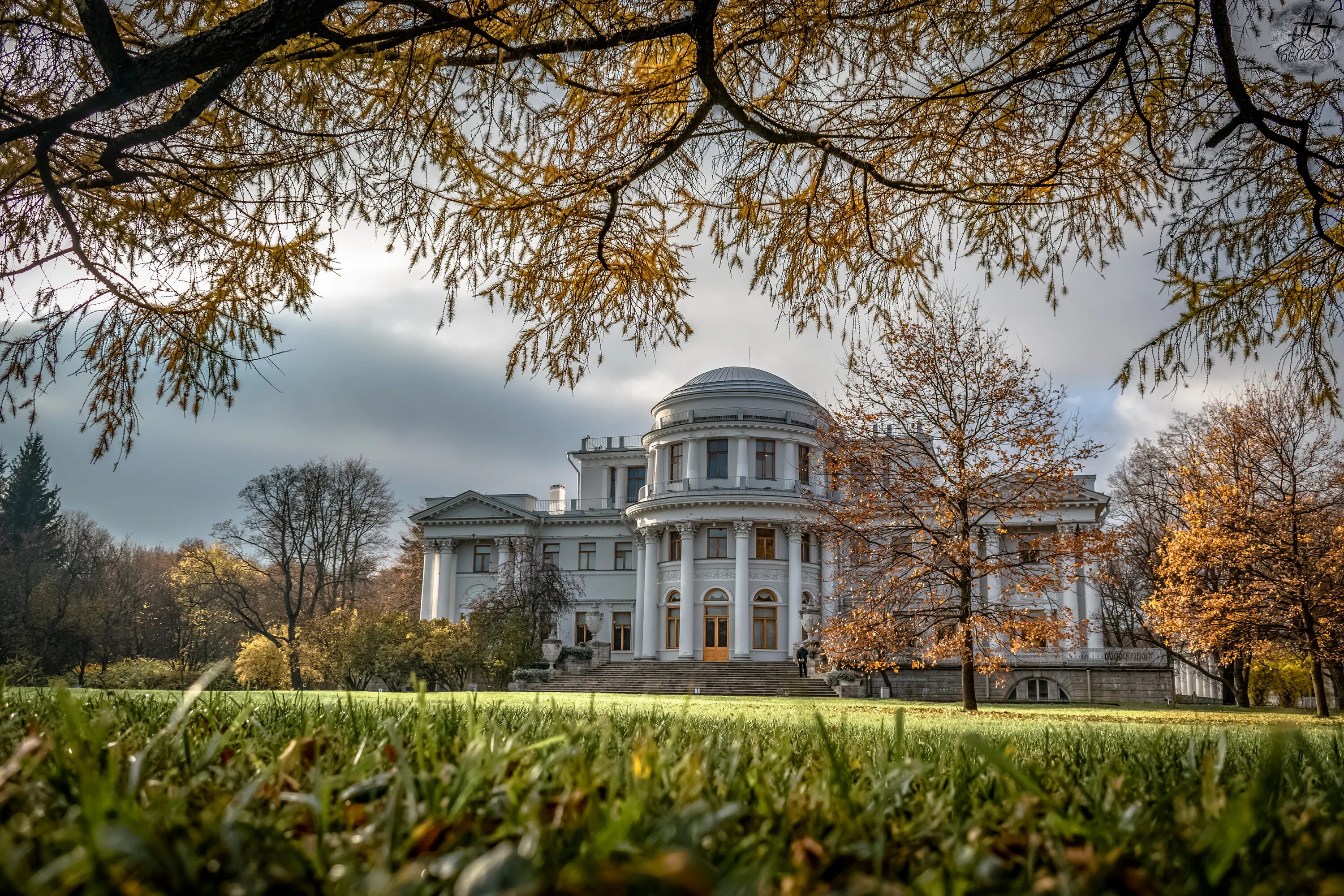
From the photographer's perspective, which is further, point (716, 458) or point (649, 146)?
point (716, 458)

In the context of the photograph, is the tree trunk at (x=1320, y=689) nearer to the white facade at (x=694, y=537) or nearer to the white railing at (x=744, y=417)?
the white facade at (x=694, y=537)

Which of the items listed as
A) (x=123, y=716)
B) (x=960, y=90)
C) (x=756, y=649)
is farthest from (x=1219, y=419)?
(x=123, y=716)

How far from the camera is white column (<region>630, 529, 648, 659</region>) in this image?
148 ft

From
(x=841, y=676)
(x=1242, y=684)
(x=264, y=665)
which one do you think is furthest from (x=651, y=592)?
(x=1242, y=684)

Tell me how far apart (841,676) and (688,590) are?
454 inches

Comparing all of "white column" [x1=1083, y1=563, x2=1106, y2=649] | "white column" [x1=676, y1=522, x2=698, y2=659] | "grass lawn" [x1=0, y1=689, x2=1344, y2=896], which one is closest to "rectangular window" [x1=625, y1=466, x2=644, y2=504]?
"white column" [x1=676, y1=522, x2=698, y2=659]

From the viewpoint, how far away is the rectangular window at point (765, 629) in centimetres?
4334

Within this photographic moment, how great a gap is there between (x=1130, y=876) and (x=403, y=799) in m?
0.95

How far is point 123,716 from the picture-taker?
120 inches

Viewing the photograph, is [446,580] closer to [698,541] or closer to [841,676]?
[698,541]

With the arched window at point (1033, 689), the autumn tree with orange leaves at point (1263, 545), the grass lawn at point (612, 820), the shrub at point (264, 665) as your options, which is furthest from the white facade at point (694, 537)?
the grass lawn at point (612, 820)

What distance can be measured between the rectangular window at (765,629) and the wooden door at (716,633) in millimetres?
1281

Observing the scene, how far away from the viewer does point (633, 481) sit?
52562 millimetres

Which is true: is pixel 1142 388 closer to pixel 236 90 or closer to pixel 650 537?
pixel 236 90
